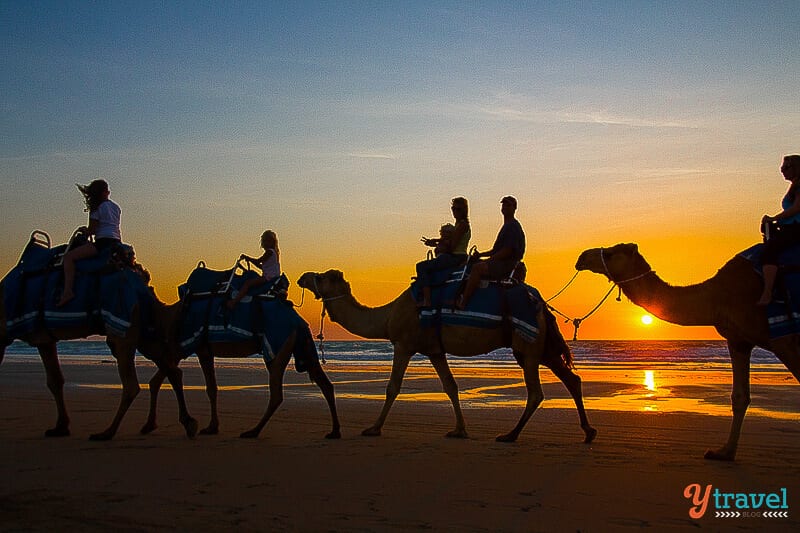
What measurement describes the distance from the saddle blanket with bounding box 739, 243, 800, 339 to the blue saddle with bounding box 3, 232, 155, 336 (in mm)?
7860

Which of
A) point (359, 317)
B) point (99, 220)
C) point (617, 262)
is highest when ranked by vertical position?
point (99, 220)

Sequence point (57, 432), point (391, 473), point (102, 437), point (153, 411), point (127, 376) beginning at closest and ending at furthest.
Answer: point (391, 473) → point (102, 437) → point (127, 376) → point (57, 432) → point (153, 411)

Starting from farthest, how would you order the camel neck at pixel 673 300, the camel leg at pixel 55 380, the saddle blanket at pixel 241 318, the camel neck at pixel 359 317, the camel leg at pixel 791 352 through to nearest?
the camel neck at pixel 359 317, the saddle blanket at pixel 241 318, the camel leg at pixel 55 380, the camel neck at pixel 673 300, the camel leg at pixel 791 352

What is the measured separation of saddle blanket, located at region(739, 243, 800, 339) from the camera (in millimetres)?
8906

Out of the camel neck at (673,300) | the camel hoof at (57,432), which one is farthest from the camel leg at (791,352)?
the camel hoof at (57,432)

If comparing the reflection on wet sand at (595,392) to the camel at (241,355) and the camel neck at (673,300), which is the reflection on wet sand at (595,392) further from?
the camel neck at (673,300)

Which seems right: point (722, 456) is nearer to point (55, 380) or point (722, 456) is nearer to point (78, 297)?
point (78, 297)

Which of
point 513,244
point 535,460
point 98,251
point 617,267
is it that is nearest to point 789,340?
point 617,267

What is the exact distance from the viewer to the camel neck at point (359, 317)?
501 inches

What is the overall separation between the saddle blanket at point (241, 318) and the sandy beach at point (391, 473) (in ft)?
4.05

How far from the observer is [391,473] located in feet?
27.6

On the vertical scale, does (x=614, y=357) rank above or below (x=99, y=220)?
below

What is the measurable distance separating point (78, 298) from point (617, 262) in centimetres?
693

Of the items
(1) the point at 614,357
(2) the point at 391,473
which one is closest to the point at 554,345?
(2) the point at 391,473
